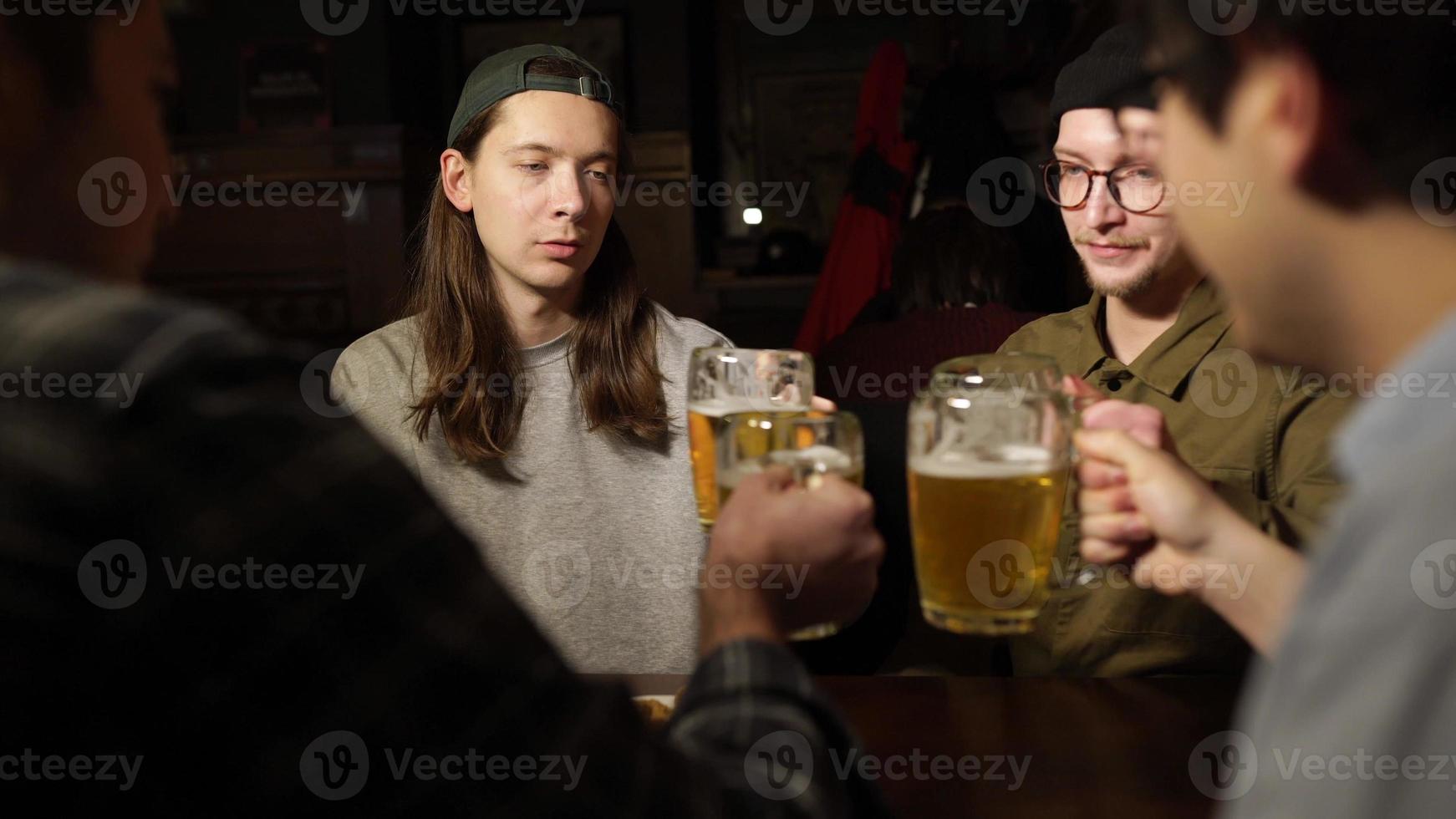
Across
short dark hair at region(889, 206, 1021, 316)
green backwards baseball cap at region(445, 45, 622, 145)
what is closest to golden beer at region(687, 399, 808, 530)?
green backwards baseball cap at region(445, 45, 622, 145)

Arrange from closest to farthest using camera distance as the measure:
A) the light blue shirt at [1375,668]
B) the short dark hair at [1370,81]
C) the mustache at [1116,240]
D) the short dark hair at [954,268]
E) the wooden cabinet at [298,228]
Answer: the light blue shirt at [1375,668]
the short dark hair at [1370,81]
the mustache at [1116,240]
the short dark hair at [954,268]
the wooden cabinet at [298,228]

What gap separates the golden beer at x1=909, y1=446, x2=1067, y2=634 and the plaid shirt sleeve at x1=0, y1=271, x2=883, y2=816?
452 mm

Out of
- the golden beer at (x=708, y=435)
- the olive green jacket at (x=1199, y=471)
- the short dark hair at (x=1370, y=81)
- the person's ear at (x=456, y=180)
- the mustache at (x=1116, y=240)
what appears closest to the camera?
the short dark hair at (x=1370, y=81)

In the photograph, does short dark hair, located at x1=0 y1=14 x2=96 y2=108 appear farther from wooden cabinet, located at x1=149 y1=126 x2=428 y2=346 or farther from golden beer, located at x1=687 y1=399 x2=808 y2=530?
wooden cabinet, located at x1=149 y1=126 x2=428 y2=346

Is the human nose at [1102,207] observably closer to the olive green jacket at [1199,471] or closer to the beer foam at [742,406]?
the olive green jacket at [1199,471]

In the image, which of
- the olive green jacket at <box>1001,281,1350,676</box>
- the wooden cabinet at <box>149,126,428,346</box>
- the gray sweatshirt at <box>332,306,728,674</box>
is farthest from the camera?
the wooden cabinet at <box>149,126,428,346</box>

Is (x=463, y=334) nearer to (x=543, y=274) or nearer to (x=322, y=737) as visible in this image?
(x=543, y=274)

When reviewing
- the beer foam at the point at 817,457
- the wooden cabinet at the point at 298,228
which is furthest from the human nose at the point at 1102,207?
the wooden cabinet at the point at 298,228

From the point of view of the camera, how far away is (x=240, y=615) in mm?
523

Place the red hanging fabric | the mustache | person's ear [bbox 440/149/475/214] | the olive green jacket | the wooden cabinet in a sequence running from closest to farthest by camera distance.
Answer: the olive green jacket
the mustache
person's ear [bbox 440/149/475/214]
the red hanging fabric
the wooden cabinet

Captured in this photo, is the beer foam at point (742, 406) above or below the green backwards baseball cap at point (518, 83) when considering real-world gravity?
below

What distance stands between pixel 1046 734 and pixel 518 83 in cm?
134

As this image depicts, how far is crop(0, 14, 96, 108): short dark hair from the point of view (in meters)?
0.65

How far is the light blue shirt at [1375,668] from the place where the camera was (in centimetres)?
48
